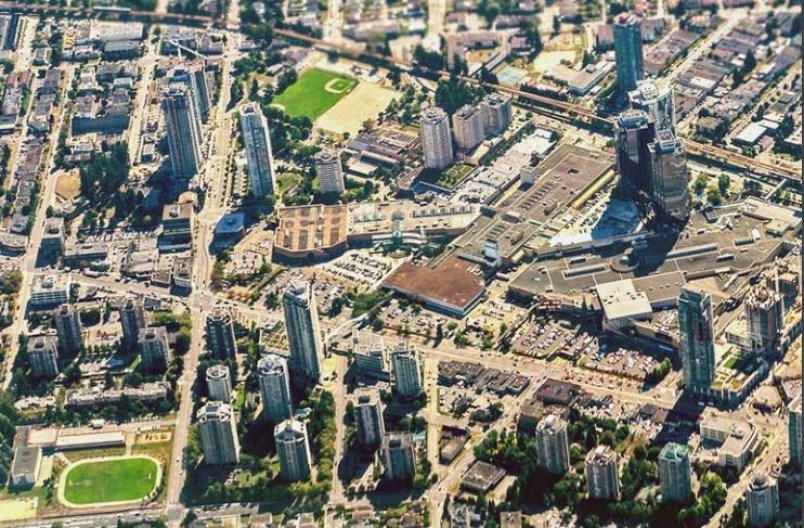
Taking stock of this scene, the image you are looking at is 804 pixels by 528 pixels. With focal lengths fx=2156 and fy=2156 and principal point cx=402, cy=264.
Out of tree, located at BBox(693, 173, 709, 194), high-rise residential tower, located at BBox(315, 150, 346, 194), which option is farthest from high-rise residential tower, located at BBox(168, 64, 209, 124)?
tree, located at BBox(693, 173, 709, 194)

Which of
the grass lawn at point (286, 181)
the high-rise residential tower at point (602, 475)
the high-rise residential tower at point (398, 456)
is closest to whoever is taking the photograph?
the high-rise residential tower at point (602, 475)

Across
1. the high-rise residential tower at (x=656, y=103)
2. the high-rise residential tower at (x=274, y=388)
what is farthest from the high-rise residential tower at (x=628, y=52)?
the high-rise residential tower at (x=274, y=388)

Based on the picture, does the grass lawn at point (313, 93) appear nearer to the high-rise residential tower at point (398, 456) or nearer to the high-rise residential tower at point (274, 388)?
the high-rise residential tower at point (274, 388)

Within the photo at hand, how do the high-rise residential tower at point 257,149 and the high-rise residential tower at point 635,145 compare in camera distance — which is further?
the high-rise residential tower at point 257,149

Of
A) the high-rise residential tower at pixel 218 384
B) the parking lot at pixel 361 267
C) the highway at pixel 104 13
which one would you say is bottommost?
the parking lot at pixel 361 267

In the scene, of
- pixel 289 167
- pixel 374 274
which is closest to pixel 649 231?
pixel 374 274

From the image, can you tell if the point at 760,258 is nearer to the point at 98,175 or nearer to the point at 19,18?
the point at 98,175
